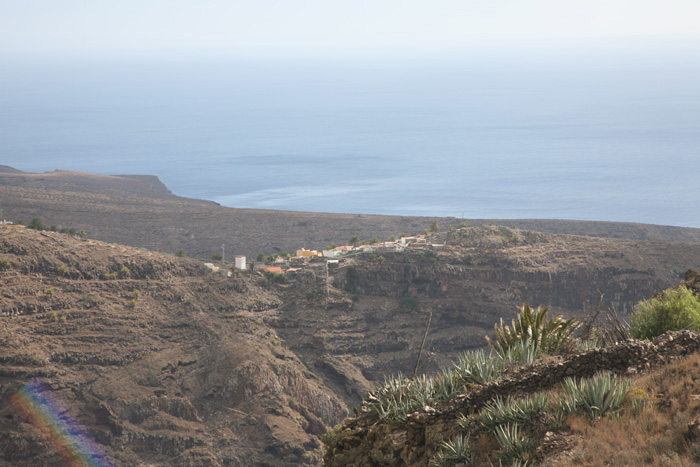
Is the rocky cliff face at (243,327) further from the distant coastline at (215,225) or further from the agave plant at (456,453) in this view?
the distant coastline at (215,225)

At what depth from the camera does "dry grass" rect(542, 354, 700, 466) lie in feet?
33.0

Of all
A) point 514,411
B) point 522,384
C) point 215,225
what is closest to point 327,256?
point 215,225

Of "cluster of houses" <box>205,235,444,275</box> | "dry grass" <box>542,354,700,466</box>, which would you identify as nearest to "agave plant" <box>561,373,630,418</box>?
"dry grass" <box>542,354,700,466</box>

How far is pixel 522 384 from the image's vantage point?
1295 cm

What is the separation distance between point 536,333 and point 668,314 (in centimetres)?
396

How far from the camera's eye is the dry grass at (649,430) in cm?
1005

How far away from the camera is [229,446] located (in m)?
34.6

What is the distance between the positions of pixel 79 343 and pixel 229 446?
9.92m

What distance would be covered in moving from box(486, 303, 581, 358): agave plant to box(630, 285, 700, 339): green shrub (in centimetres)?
269

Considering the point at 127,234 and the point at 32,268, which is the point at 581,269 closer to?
the point at 32,268

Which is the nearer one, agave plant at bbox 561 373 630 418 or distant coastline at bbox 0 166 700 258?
agave plant at bbox 561 373 630 418

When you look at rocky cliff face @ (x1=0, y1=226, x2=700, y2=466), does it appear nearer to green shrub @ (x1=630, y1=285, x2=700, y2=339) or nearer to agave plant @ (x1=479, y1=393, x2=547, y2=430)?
green shrub @ (x1=630, y1=285, x2=700, y2=339)

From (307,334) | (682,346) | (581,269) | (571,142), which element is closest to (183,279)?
(307,334)

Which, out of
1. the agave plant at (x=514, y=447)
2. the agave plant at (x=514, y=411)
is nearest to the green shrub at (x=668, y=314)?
the agave plant at (x=514, y=411)
